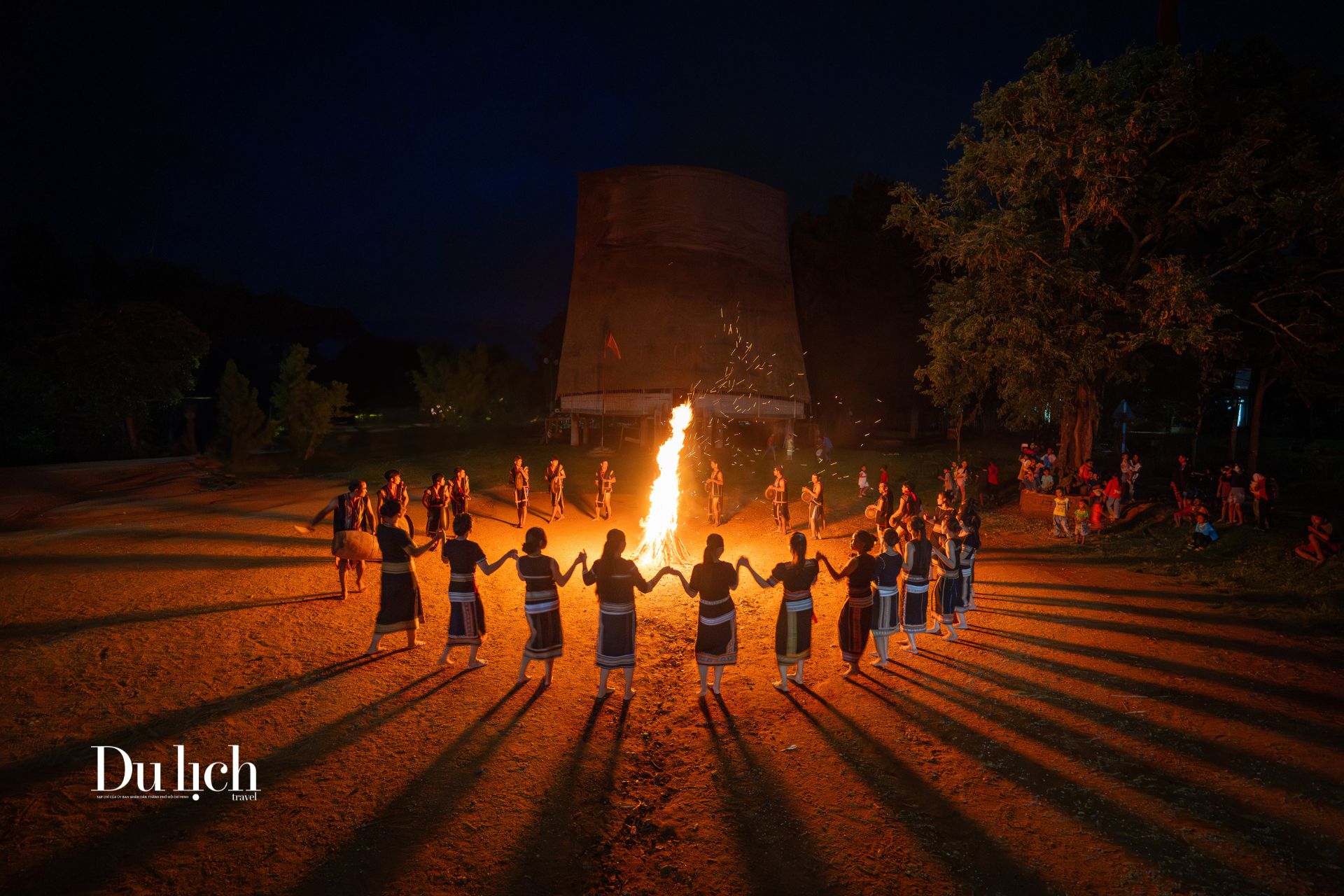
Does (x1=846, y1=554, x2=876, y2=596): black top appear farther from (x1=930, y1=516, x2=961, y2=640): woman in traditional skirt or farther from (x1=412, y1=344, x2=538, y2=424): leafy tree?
(x1=412, y1=344, x2=538, y2=424): leafy tree

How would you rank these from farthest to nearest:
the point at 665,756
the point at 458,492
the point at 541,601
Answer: the point at 458,492
the point at 541,601
the point at 665,756

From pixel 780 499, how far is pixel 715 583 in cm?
1050

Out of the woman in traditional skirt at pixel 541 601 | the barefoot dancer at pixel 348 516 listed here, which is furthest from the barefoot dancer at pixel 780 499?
the woman in traditional skirt at pixel 541 601

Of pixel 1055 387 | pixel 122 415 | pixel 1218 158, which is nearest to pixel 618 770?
pixel 1055 387

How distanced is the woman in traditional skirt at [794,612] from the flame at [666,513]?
651 cm

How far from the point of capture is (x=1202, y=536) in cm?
1502

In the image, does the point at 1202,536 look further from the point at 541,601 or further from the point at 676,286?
the point at 541,601

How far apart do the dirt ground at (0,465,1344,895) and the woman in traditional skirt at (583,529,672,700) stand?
0.55 m

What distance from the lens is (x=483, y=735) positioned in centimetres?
629

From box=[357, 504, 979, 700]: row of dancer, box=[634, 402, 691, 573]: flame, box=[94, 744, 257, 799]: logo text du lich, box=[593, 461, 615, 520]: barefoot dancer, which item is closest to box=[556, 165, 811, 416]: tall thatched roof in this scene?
box=[634, 402, 691, 573]: flame

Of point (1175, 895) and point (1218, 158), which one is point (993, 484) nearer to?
point (1218, 158)

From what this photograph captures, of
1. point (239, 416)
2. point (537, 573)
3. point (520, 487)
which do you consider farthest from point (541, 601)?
point (239, 416)

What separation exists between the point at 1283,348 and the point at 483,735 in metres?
24.4

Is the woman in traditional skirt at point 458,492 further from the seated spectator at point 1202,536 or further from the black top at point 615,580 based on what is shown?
the seated spectator at point 1202,536
